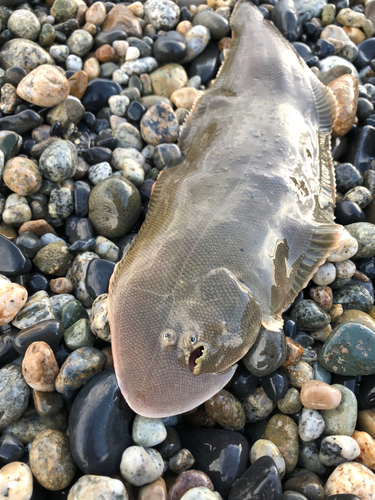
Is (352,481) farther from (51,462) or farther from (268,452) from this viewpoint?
(51,462)

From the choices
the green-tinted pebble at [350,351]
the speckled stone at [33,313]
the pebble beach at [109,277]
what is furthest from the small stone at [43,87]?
the green-tinted pebble at [350,351]

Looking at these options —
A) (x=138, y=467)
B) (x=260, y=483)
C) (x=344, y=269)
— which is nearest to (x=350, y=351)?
(x=344, y=269)

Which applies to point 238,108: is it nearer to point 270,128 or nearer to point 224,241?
point 270,128

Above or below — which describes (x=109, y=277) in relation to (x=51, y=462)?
above

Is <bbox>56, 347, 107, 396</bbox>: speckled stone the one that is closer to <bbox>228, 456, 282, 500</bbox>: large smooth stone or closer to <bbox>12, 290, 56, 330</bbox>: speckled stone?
<bbox>12, 290, 56, 330</bbox>: speckled stone

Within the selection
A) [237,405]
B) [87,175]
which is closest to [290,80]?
[87,175]

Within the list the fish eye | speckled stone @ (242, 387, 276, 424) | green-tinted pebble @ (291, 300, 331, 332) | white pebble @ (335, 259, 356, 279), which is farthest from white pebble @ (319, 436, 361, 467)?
white pebble @ (335, 259, 356, 279)

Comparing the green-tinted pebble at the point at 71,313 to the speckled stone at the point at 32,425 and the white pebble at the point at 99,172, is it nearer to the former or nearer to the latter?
the speckled stone at the point at 32,425
